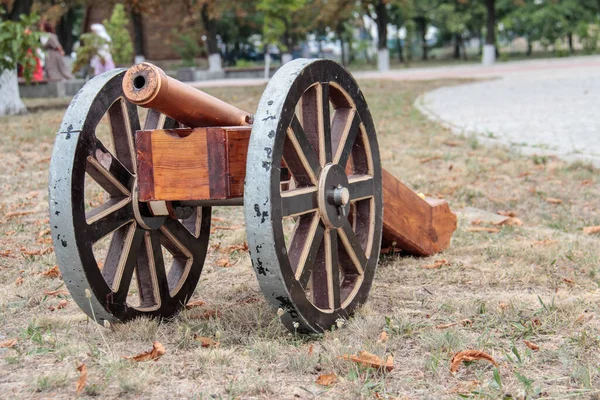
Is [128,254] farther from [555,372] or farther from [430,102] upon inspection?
[430,102]

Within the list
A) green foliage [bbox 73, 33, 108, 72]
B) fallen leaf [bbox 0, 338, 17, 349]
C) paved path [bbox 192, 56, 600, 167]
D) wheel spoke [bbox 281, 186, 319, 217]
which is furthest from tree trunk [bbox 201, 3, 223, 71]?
wheel spoke [bbox 281, 186, 319, 217]

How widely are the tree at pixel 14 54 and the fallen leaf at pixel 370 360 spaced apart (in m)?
11.4

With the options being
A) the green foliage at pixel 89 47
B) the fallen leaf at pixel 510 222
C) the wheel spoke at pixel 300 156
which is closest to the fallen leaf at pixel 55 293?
the wheel spoke at pixel 300 156

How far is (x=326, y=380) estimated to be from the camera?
115 inches

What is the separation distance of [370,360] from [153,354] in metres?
0.82

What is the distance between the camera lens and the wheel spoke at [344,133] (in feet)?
11.7

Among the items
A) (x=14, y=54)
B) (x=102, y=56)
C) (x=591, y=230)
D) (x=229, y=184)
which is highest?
(x=14, y=54)

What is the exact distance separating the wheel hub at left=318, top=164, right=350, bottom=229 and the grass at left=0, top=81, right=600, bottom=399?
47 centimetres

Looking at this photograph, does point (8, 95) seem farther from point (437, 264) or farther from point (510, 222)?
point (437, 264)

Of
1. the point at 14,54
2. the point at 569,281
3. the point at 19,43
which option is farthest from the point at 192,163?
the point at 14,54

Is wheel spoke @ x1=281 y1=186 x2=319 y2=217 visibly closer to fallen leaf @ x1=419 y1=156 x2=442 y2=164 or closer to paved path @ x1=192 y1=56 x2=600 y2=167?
paved path @ x1=192 y1=56 x2=600 y2=167

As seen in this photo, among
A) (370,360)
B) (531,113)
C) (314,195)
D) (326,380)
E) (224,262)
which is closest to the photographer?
(326,380)

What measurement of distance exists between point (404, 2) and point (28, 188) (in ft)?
93.6

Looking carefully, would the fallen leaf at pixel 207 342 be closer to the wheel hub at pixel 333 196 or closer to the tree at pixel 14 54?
the wheel hub at pixel 333 196
